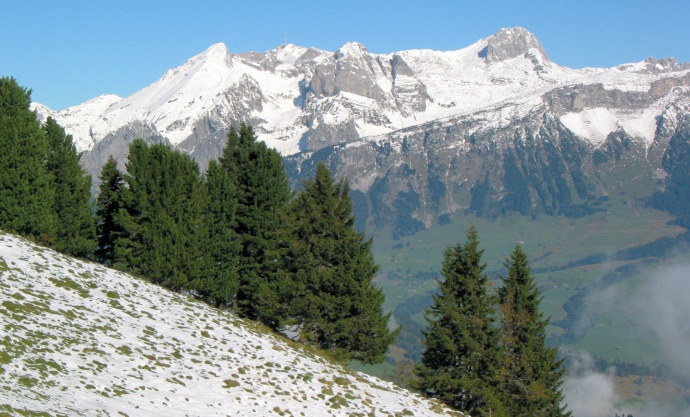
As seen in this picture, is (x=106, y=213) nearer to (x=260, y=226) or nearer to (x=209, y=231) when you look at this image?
(x=209, y=231)

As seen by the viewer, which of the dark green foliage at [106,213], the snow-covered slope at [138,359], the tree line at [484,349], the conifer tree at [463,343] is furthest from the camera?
the dark green foliage at [106,213]

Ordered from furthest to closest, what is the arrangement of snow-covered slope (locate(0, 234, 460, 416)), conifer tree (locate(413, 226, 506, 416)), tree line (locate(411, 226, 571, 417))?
tree line (locate(411, 226, 571, 417))
conifer tree (locate(413, 226, 506, 416))
snow-covered slope (locate(0, 234, 460, 416))

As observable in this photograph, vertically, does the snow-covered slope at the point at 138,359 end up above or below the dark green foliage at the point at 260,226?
below

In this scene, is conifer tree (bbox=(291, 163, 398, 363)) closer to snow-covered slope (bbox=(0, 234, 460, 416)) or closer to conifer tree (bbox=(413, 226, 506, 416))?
conifer tree (bbox=(413, 226, 506, 416))

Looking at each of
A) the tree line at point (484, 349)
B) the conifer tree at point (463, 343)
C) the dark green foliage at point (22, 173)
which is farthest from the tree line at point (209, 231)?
the tree line at point (484, 349)

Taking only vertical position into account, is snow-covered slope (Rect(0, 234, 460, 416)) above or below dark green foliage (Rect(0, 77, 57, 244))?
below

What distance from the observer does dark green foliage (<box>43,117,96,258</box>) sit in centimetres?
5856

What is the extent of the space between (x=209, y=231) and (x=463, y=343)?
2242 cm

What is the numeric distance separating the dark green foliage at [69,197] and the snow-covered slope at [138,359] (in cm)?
1444

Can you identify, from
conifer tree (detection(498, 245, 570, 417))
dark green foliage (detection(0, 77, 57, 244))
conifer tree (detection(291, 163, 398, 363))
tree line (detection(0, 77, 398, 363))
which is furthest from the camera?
conifer tree (detection(291, 163, 398, 363))

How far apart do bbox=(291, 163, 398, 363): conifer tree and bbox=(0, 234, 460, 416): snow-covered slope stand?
31.2 ft

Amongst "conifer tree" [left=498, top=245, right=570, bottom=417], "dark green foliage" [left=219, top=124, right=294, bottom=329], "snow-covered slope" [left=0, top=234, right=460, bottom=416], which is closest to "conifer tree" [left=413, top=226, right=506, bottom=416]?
"conifer tree" [left=498, top=245, right=570, bottom=417]

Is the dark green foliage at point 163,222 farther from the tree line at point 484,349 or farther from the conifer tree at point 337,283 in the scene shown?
the tree line at point 484,349

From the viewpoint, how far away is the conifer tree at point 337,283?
54250mm
